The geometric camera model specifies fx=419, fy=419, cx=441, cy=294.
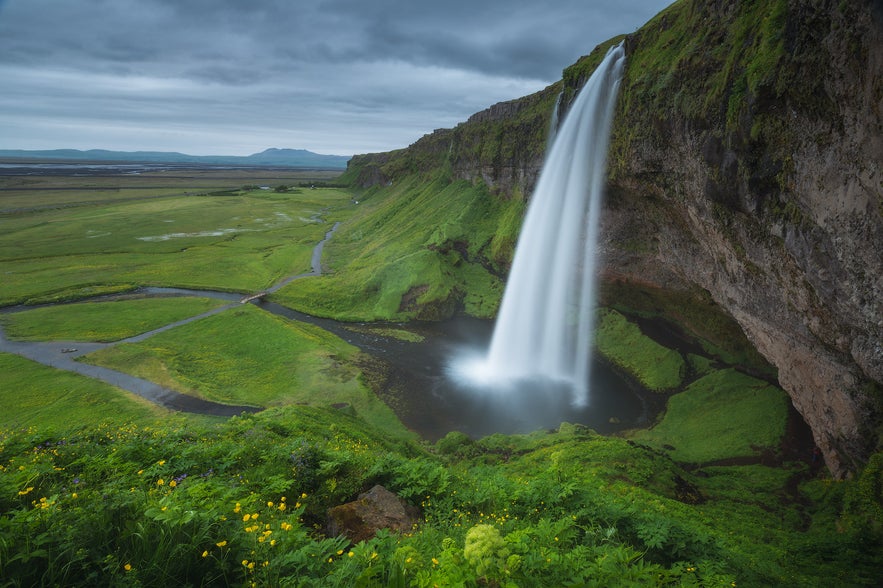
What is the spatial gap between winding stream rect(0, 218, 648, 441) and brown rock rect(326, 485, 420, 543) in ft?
59.3

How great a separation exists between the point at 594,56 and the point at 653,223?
71.8ft

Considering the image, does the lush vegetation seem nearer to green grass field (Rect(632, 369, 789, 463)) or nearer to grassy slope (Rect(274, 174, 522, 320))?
green grass field (Rect(632, 369, 789, 463))

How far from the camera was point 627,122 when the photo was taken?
28875 mm

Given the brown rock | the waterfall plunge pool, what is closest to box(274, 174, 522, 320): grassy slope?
the waterfall plunge pool

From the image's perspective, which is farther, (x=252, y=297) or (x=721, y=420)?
(x=252, y=297)

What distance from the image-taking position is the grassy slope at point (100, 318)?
141ft

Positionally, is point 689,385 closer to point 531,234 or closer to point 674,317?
point 674,317

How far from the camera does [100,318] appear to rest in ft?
154

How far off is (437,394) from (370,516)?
24.0m

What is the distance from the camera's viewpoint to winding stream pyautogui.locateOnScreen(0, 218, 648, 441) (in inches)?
1123

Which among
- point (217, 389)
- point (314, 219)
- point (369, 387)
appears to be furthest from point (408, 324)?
point (314, 219)

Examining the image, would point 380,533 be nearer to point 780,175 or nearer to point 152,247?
point 780,175

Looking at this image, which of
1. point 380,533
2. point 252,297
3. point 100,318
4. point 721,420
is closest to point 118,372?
point 100,318

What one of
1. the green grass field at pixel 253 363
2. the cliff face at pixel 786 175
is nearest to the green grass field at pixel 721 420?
the cliff face at pixel 786 175
